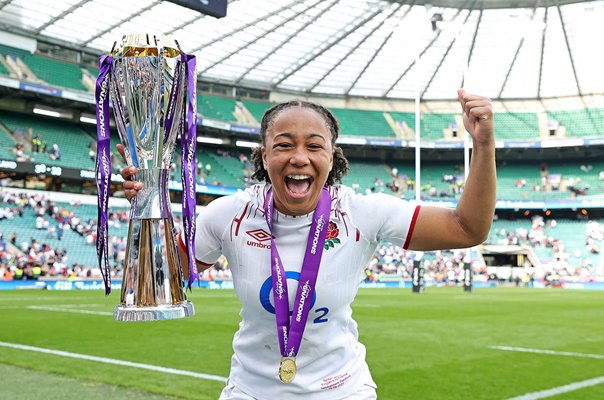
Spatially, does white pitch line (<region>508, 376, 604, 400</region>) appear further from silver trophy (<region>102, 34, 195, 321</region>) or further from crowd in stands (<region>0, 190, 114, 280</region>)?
crowd in stands (<region>0, 190, 114, 280</region>)

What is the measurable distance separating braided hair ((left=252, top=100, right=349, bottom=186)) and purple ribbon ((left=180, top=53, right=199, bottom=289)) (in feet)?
1.06

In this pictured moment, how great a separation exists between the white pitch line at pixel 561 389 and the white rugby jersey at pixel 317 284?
16.6 ft

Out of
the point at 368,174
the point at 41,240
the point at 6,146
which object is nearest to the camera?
the point at 41,240

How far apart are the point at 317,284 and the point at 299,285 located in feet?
0.33

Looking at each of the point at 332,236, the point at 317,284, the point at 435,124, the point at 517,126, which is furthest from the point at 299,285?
the point at 517,126

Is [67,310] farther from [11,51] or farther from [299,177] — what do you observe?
[11,51]

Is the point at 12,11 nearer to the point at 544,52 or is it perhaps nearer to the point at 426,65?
the point at 426,65

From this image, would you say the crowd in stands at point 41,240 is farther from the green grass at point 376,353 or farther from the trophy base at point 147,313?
the trophy base at point 147,313

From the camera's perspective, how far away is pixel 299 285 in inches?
98.0

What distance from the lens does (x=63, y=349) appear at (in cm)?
989

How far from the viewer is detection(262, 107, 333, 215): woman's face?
241 cm

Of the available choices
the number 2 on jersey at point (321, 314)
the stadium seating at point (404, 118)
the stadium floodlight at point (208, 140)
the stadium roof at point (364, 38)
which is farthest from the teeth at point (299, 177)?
the stadium seating at point (404, 118)

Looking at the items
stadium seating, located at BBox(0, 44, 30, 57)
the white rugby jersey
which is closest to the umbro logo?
the white rugby jersey

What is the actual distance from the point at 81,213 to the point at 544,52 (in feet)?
103
